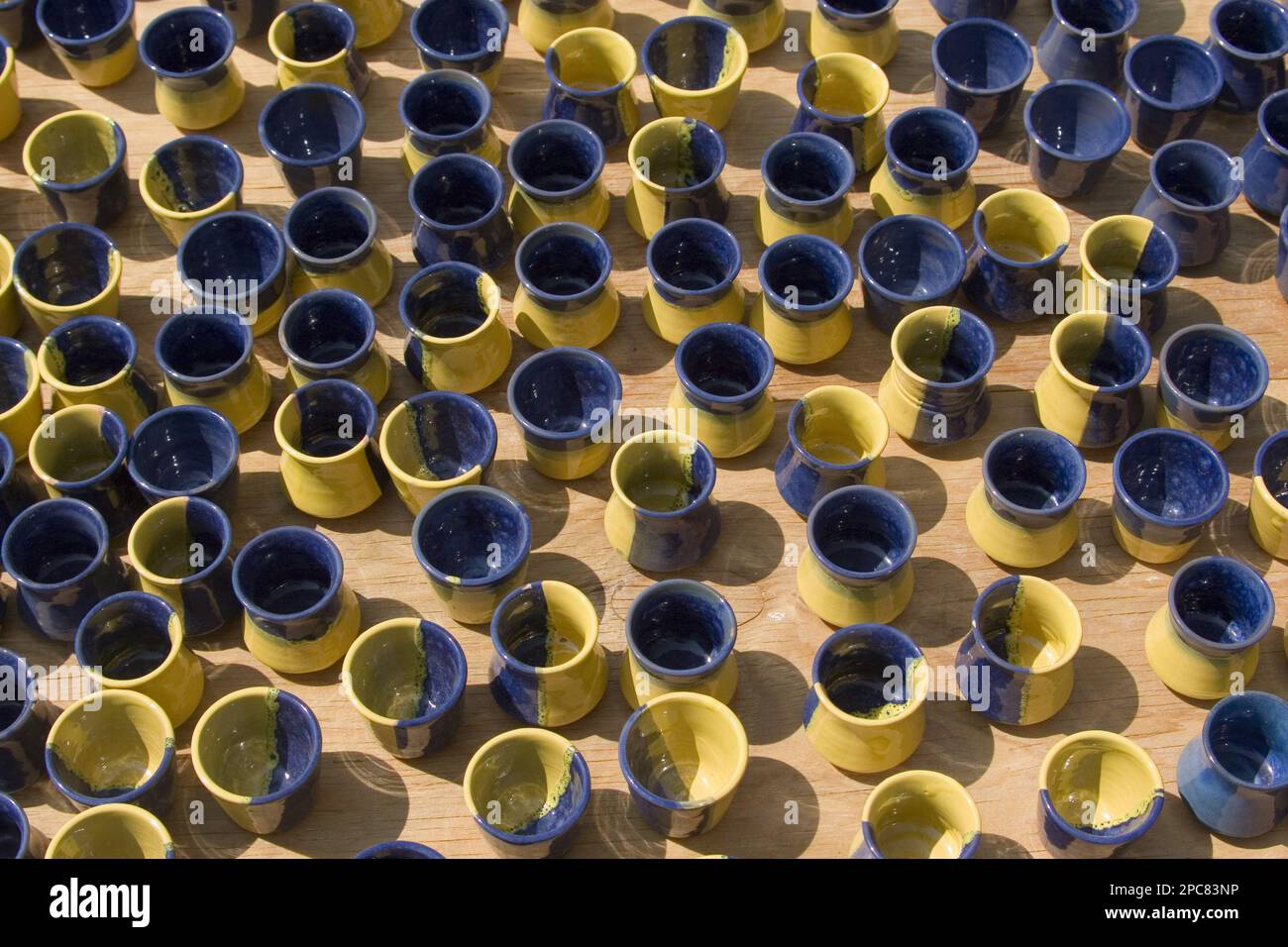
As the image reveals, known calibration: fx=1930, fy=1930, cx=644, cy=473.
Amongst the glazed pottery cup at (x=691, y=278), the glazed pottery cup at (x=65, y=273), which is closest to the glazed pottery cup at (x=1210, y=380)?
the glazed pottery cup at (x=691, y=278)

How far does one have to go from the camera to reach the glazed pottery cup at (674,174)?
7.54 meters

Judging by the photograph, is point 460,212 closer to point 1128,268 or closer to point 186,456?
point 186,456

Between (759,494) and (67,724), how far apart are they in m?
2.53

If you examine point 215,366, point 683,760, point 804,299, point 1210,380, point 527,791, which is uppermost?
point 1210,380

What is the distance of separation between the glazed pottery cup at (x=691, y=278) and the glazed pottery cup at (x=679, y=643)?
47.4 inches

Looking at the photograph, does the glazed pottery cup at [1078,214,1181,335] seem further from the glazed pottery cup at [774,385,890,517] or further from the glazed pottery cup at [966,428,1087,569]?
the glazed pottery cup at [774,385,890,517]

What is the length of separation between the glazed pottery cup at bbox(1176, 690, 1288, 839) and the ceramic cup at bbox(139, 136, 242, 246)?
4.17 meters

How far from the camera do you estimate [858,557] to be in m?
6.95

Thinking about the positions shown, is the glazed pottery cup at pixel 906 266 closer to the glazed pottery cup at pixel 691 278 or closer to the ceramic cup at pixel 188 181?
the glazed pottery cup at pixel 691 278

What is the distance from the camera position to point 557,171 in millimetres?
7891

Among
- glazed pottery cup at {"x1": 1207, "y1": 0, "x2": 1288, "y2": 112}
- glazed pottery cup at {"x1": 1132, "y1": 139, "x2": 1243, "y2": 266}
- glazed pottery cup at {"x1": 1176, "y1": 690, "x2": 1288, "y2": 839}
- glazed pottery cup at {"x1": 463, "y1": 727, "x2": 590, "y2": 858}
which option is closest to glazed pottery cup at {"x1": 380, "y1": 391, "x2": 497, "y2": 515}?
glazed pottery cup at {"x1": 463, "y1": 727, "x2": 590, "y2": 858}

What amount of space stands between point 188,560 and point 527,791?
5.01 feet

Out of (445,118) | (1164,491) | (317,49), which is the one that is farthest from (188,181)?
(1164,491)

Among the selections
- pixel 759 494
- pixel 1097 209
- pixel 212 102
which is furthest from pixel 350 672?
pixel 1097 209
